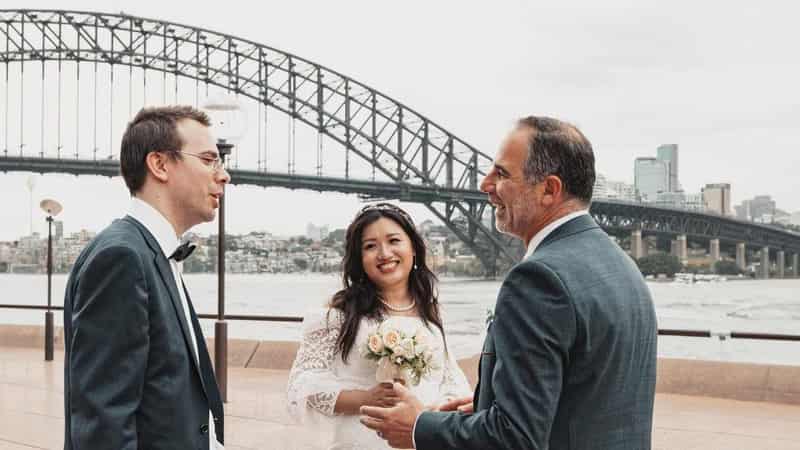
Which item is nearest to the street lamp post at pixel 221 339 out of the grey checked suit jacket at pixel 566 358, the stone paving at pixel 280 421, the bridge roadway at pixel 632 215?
the stone paving at pixel 280 421

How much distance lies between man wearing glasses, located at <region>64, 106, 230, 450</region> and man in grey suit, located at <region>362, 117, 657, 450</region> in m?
0.62

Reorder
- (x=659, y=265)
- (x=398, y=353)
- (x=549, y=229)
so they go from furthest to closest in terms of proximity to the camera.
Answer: (x=659, y=265) < (x=398, y=353) < (x=549, y=229)

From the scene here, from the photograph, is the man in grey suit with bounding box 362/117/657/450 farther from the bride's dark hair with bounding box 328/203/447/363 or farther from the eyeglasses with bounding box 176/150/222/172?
the bride's dark hair with bounding box 328/203/447/363

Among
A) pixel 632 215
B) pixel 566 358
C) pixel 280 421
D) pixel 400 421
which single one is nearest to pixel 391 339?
pixel 400 421

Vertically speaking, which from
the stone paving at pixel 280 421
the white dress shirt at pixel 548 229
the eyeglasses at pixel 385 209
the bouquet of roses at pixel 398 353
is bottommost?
the stone paving at pixel 280 421

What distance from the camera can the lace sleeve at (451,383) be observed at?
3.27m

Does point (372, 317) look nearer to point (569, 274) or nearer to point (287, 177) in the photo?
point (569, 274)

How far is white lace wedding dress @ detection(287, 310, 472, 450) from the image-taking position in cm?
315

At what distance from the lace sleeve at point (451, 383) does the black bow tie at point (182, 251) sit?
1.17m

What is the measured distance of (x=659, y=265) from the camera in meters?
30.3

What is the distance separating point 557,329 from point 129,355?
1.01 metres

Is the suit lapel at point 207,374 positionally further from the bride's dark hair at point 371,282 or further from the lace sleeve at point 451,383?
the lace sleeve at point 451,383

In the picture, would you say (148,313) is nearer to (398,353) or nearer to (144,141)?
(144,141)

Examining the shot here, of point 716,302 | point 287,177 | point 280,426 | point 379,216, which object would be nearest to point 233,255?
point 287,177
